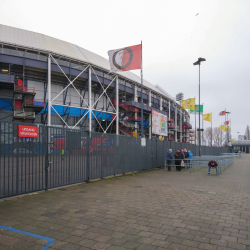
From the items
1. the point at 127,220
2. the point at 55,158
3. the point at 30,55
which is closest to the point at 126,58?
the point at 55,158

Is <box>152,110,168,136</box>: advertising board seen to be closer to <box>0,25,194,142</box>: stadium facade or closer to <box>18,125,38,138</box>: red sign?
<box>0,25,194,142</box>: stadium facade

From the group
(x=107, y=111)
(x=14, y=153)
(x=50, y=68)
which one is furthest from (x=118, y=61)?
(x=107, y=111)

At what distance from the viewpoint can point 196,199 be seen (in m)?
7.63

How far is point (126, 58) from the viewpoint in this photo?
17.2 metres

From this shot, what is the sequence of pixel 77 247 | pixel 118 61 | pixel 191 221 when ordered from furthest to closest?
pixel 118 61 → pixel 191 221 → pixel 77 247

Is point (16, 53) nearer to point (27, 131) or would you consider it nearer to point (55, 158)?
point (55, 158)

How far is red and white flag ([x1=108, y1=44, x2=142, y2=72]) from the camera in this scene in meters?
17.0

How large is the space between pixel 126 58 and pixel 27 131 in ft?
37.7

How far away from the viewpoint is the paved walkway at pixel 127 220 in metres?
4.14

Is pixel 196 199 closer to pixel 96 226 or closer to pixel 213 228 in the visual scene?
pixel 213 228

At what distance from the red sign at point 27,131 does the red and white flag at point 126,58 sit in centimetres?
1073

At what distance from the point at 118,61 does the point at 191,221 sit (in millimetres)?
14072

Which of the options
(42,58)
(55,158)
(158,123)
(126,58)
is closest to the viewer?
(55,158)

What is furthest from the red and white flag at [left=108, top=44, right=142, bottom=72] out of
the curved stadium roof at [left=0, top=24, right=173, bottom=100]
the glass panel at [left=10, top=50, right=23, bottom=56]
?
the glass panel at [left=10, top=50, right=23, bottom=56]
